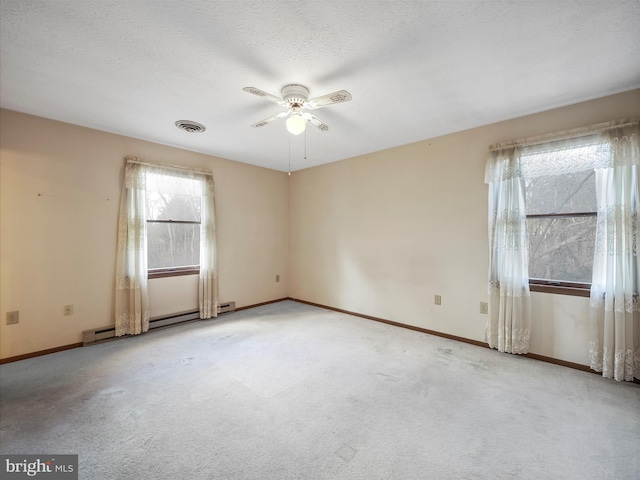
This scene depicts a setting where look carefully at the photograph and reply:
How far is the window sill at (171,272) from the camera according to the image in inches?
145

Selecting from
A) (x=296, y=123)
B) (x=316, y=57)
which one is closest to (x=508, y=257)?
(x=296, y=123)

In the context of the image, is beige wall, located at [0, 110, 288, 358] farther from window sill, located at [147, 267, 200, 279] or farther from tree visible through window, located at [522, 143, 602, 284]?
tree visible through window, located at [522, 143, 602, 284]

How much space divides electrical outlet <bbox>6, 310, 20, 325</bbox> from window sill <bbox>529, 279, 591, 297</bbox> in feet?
17.3

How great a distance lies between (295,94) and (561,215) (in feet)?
9.28

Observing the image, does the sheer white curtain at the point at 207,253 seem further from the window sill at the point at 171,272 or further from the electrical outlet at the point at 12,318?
the electrical outlet at the point at 12,318

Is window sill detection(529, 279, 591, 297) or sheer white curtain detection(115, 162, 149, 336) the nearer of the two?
window sill detection(529, 279, 591, 297)

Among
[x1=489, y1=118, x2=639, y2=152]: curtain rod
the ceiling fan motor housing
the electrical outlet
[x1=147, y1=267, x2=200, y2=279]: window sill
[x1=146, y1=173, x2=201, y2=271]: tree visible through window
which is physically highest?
the ceiling fan motor housing

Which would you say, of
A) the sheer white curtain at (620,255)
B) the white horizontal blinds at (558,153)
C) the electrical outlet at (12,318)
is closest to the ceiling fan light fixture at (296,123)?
the white horizontal blinds at (558,153)

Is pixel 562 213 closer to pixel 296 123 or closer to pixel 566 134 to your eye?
pixel 566 134

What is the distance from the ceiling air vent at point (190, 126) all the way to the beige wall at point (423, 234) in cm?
216

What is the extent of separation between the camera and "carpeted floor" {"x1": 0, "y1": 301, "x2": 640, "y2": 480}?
150 centimetres

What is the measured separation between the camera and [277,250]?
5223mm

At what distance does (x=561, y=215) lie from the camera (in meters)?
2.72

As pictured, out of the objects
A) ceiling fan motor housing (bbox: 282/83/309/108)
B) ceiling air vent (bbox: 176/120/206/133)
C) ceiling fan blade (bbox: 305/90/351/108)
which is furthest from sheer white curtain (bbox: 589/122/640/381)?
ceiling air vent (bbox: 176/120/206/133)
